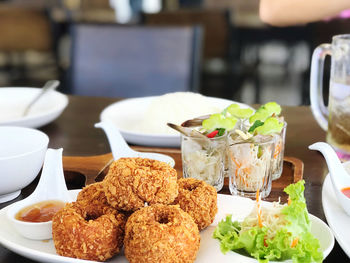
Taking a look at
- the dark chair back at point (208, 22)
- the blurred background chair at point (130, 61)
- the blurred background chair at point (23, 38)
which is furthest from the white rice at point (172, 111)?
the blurred background chair at point (23, 38)

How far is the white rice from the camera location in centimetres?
144

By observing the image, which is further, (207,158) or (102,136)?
(102,136)

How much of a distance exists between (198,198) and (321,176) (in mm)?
446

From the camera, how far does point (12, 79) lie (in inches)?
177

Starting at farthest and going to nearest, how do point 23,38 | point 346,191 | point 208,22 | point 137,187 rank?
point 23,38 → point 208,22 → point 346,191 → point 137,187

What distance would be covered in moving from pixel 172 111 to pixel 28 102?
0.60 m

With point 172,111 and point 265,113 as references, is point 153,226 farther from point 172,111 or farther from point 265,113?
point 172,111

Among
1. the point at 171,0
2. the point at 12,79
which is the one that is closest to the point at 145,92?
the point at 12,79

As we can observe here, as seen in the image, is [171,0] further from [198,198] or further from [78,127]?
[198,198]

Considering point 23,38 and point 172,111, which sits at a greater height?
point 172,111

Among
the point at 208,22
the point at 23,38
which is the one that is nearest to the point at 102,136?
the point at 208,22

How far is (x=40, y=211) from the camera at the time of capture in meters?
0.95

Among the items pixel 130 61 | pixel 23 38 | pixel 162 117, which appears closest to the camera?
pixel 162 117

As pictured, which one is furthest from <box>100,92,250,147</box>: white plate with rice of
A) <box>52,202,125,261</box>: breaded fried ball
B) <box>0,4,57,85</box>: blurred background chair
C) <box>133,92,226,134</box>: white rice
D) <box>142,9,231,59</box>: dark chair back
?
<box>0,4,57,85</box>: blurred background chair
